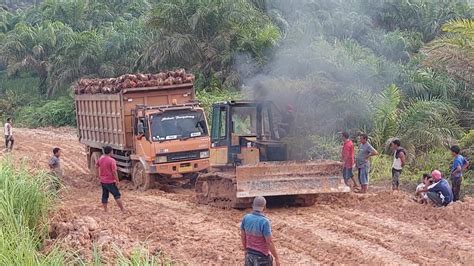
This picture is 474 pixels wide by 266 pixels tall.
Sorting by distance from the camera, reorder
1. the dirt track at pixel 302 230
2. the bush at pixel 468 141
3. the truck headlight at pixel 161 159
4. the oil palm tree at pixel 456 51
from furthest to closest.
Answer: the bush at pixel 468 141 → the truck headlight at pixel 161 159 → the oil palm tree at pixel 456 51 → the dirt track at pixel 302 230

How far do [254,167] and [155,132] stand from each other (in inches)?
168

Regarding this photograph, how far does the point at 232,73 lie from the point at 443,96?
1017cm

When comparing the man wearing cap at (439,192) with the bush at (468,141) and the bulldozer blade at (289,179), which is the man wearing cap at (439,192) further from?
the bush at (468,141)

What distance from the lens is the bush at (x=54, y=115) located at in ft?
127

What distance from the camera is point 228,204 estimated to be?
13656 mm

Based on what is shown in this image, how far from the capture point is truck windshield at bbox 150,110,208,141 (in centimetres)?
1653

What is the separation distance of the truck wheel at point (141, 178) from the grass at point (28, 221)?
5426mm

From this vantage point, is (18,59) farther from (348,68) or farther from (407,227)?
(407,227)

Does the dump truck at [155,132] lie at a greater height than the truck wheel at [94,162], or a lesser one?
greater

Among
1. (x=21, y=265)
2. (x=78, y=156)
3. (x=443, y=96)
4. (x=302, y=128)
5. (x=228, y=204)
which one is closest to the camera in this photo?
(x=21, y=265)

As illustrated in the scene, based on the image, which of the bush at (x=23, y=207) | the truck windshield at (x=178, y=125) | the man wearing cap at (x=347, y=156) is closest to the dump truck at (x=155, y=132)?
the truck windshield at (x=178, y=125)

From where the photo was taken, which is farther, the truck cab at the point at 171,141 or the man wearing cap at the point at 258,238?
the truck cab at the point at 171,141

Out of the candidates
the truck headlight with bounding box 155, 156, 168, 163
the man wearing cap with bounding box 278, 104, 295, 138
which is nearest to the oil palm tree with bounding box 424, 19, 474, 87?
the man wearing cap with bounding box 278, 104, 295, 138

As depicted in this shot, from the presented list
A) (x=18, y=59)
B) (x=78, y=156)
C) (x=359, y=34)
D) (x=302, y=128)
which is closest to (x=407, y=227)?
(x=302, y=128)
